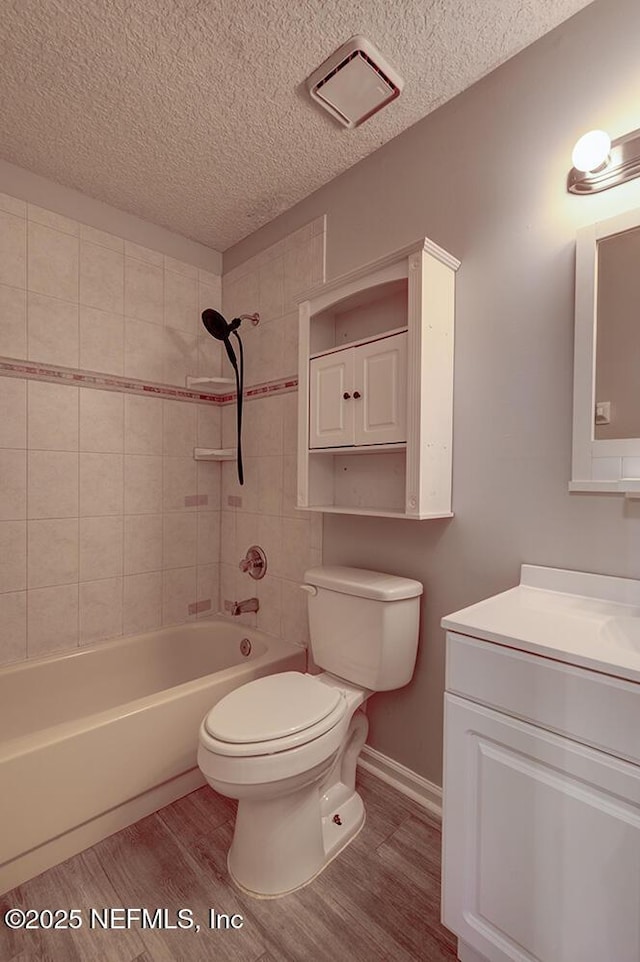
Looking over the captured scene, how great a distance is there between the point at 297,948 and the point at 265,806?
29 cm

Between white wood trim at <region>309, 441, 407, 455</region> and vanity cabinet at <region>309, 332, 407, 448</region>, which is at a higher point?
vanity cabinet at <region>309, 332, 407, 448</region>

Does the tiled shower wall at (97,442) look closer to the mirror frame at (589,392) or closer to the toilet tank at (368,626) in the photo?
the toilet tank at (368,626)

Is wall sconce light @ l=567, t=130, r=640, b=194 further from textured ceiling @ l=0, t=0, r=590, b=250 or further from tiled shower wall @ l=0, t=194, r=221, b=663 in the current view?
tiled shower wall @ l=0, t=194, r=221, b=663

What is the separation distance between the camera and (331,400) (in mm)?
1672

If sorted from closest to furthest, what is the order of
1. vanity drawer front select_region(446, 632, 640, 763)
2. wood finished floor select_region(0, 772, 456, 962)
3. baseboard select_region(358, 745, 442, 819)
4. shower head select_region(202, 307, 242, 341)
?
vanity drawer front select_region(446, 632, 640, 763)
wood finished floor select_region(0, 772, 456, 962)
baseboard select_region(358, 745, 442, 819)
shower head select_region(202, 307, 242, 341)

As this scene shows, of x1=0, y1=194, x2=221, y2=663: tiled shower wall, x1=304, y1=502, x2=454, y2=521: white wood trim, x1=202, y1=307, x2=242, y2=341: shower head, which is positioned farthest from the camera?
x1=202, y1=307, x2=242, y2=341: shower head

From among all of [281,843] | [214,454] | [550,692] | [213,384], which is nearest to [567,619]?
[550,692]

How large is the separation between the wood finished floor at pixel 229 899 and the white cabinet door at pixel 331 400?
1.30 metres

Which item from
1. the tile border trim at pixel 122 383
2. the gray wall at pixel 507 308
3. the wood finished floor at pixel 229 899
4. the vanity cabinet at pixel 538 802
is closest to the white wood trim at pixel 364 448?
the gray wall at pixel 507 308

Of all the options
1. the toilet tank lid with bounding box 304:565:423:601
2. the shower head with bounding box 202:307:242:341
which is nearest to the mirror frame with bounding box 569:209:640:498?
the toilet tank lid with bounding box 304:565:423:601

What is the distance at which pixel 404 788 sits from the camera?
63.0 inches

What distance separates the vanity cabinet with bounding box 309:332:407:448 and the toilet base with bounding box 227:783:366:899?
1.20 meters

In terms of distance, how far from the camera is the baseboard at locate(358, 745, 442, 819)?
1.51m

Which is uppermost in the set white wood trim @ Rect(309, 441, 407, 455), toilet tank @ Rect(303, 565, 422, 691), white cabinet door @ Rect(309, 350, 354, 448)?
white cabinet door @ Rect(309, 350, 354, 448)
